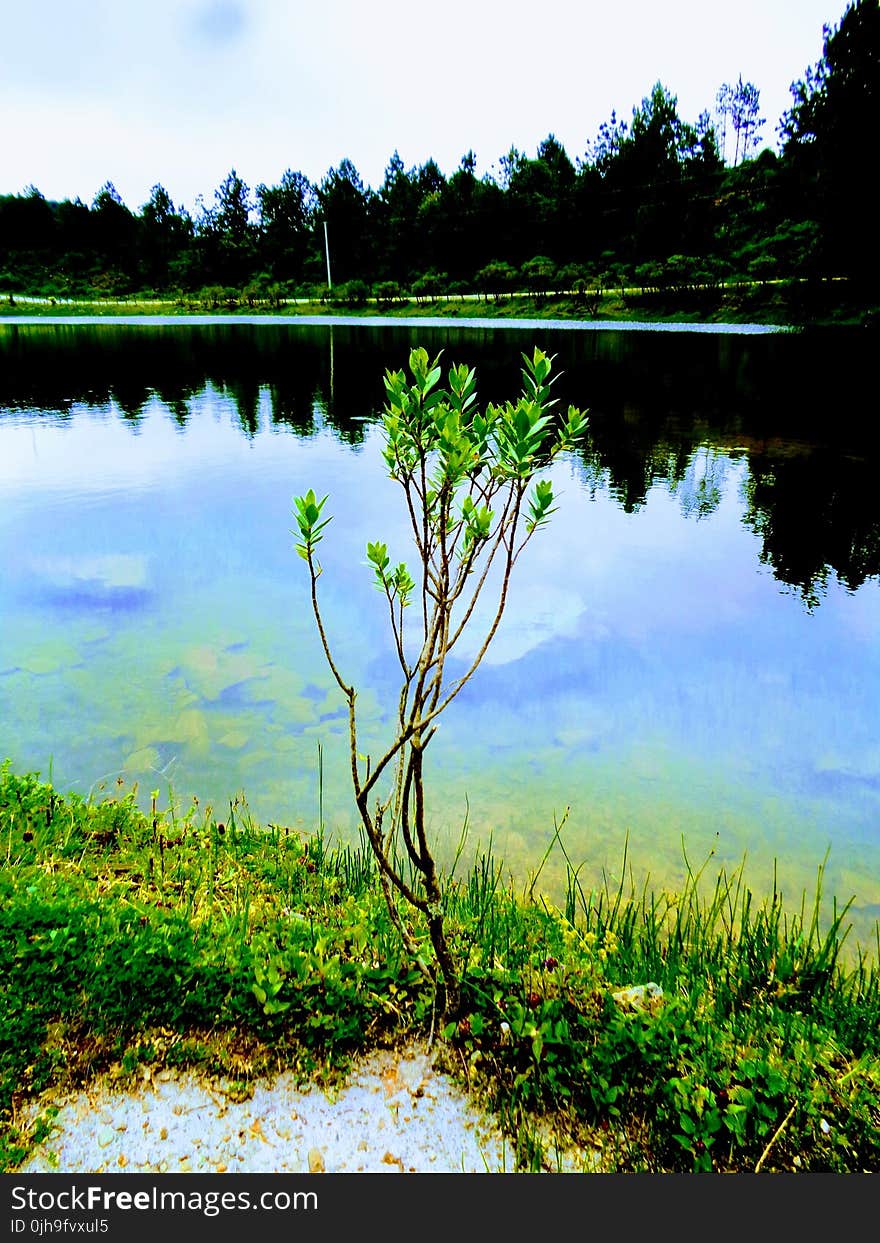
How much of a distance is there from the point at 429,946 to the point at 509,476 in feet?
8.32

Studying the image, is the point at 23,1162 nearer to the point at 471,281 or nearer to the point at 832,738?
the point at 832,738

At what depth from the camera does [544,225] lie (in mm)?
90812

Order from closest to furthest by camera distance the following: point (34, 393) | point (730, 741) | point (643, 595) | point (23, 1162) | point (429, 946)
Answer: point (23, 1162) → point (429, 946) → point (730, 741) → point (643, 595) → point (34, 393)

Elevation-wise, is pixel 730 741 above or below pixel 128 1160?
below

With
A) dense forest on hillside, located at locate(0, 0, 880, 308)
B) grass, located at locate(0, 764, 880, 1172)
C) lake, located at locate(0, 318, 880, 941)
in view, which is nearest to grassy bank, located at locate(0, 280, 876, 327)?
dense forest on hillside, located at locate(0, 0, 880, 308)

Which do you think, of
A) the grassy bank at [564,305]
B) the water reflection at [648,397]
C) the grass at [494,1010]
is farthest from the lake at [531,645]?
the grassy bank at [564,305]

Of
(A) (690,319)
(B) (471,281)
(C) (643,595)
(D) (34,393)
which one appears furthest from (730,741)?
(B) (471,281)

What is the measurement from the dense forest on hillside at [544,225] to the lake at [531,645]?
41.1 metres

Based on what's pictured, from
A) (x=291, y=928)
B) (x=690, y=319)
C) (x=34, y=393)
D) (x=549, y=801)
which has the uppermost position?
(x=690, y=319)

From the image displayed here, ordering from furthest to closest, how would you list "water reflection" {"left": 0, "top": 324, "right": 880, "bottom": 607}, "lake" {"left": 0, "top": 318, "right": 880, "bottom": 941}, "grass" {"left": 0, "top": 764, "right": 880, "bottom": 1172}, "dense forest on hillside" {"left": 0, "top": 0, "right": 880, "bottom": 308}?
"dense forest on hillside" {"left": 0, "top": 0, "right": 880, "bottom": 308} < "water reflection" {"left": 0, "top": 324, "right": 880, "bottom": 607} < "lake" {"left": 0, "top": 318, "right": 880, "bottom": 941} < "grass" {"left": 0, "top": 764, "right": 880, "bottom": 1172}

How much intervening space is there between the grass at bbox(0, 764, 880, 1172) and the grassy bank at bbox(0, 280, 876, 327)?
53.4 m

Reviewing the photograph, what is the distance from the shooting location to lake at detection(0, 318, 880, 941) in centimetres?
633

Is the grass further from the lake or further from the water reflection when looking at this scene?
the water reflection

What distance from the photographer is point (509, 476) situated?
3689 millimetres
